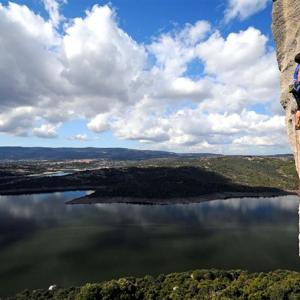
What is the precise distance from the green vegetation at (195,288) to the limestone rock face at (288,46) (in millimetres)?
19559

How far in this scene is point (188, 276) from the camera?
3859cm

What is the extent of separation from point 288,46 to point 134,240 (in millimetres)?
60505

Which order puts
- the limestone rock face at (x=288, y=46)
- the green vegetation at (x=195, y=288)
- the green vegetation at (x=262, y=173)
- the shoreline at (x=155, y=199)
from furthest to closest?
1. the green vegetation at (x=262, y=173)
2. the shoreline at (x=155, y=199)
3. the green vegetation at (x=195, y=288)
4. the limestone rock face at (x=288, y=46)

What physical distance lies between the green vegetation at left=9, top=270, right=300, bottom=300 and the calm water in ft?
31.9

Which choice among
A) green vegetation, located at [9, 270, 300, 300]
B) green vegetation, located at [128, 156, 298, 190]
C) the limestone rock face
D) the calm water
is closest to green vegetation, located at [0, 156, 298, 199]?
green vegetation, located at [128, 156, 298, 190]

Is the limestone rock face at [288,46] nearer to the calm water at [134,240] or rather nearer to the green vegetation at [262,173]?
the calm water at [134,240]

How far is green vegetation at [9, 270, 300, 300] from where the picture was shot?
29191 mm

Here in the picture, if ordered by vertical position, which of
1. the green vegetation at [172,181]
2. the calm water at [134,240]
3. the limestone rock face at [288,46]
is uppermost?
the limestone rock face at [288,46]

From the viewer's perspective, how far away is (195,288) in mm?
33406

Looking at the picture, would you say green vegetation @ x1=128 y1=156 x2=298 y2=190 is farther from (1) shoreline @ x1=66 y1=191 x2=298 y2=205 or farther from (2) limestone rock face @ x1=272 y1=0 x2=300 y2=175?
(2) limestone rock face @ x1=272 y1=0 x2=300 y2=175

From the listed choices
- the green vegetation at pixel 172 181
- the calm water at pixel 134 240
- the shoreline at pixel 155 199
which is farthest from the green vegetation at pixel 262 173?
the calm water at pixel 134 240

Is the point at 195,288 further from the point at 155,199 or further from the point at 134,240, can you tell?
the point at 155,199

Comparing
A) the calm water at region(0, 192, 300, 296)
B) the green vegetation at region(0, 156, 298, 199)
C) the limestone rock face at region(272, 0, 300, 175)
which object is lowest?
the calm water at region(0, 192, 300, 296)

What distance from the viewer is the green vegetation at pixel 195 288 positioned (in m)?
29.2
